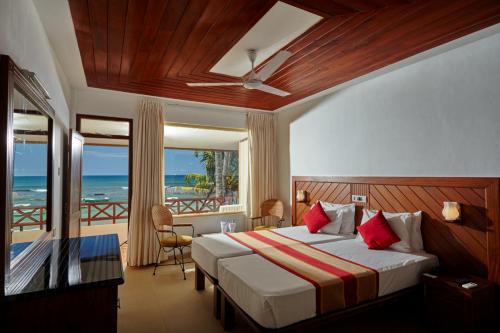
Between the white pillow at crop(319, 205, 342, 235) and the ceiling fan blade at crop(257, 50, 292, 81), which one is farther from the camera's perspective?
the white pillow at crop(319, 205, 342, 235)

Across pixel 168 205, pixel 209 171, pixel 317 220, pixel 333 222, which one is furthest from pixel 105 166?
pixel 333 222

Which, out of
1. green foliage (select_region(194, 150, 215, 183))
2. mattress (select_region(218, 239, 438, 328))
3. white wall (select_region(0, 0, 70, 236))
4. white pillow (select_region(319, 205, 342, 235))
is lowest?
mattress (select_region(218, 239, 438, 328))

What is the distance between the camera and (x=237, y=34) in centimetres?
259

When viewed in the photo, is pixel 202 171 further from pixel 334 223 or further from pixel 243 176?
pixel 334 223

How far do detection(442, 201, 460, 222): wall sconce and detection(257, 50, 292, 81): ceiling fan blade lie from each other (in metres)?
2.26

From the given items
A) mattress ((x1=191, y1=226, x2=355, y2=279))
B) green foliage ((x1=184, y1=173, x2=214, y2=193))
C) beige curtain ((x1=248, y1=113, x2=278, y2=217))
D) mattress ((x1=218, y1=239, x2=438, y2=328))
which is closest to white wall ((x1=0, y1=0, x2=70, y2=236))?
mattress ((x1=191, y1=226, x2=355, y2=279))

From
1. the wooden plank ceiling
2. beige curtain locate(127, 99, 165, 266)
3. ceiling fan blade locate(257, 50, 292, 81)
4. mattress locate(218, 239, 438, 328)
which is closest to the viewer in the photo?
mattress locate(218, 239, 438, 328)

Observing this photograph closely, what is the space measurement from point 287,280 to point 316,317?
1.16 ft

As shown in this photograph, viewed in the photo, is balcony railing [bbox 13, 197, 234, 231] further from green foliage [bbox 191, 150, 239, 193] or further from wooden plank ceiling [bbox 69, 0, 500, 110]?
wooden plank ceiling [bbox 69, 0, 500, 110]

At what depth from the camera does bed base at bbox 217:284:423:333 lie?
6.82ft

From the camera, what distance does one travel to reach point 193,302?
3.17 metres

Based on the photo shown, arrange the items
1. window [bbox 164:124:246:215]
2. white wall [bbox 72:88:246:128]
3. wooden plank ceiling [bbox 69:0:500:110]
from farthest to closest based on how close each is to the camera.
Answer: window [bbox 164:124:246:215]
white wall [bbox 72:88:246:128]
wooden plank ceiling [bbox 69:0:500:110]

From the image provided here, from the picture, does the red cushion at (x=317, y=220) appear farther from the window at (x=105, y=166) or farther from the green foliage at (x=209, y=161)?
the green foliage at (x=209, y=161)

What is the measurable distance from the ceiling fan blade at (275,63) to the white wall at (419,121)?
1.73m
